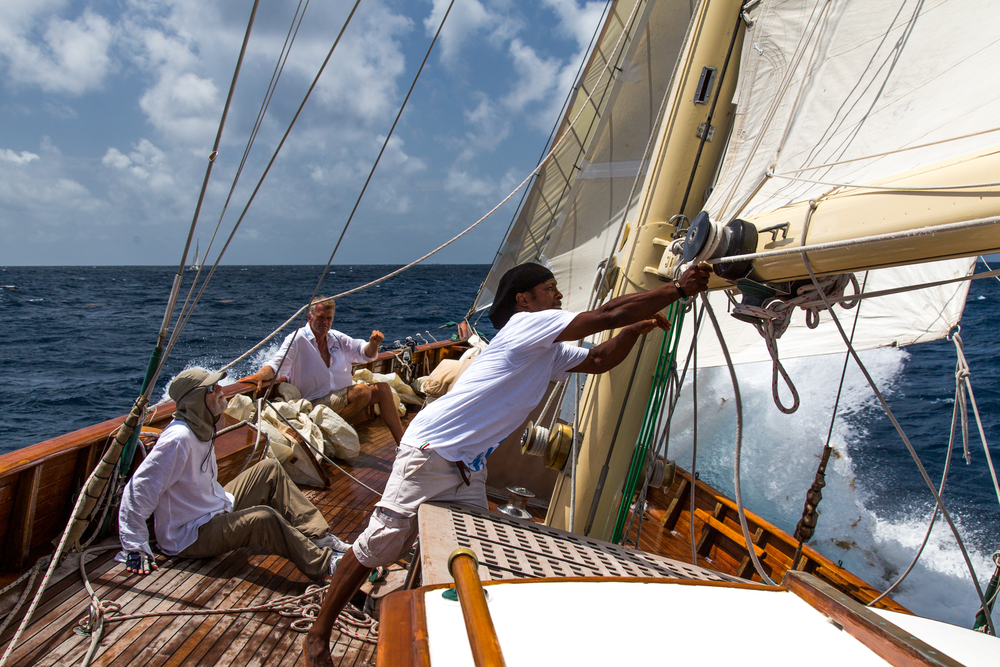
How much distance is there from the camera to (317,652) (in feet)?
6.43

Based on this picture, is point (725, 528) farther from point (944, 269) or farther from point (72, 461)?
point (72, 461)

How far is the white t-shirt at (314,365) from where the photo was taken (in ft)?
15.0

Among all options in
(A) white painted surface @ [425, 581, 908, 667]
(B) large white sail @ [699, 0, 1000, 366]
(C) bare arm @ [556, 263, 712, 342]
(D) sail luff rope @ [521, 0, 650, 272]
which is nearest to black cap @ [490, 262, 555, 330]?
(C) bare arm @ [556, 263, 712, 342]

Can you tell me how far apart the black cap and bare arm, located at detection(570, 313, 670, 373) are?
333 mm

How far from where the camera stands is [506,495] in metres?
3.68

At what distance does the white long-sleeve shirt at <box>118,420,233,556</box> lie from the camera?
2.38 metres

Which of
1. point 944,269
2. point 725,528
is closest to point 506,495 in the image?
point 725,528

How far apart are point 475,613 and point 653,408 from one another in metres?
1.58

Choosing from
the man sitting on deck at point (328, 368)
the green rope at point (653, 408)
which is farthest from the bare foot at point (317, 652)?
the man sitting on deck at point (328, 368)

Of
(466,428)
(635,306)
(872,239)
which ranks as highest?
(872,239)

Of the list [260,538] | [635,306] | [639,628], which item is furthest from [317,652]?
[635,306]

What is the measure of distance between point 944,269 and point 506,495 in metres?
3.21

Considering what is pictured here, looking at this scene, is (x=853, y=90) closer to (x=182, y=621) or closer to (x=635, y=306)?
(x=635, y=306)

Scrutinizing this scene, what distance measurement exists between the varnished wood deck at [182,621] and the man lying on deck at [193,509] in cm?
10
